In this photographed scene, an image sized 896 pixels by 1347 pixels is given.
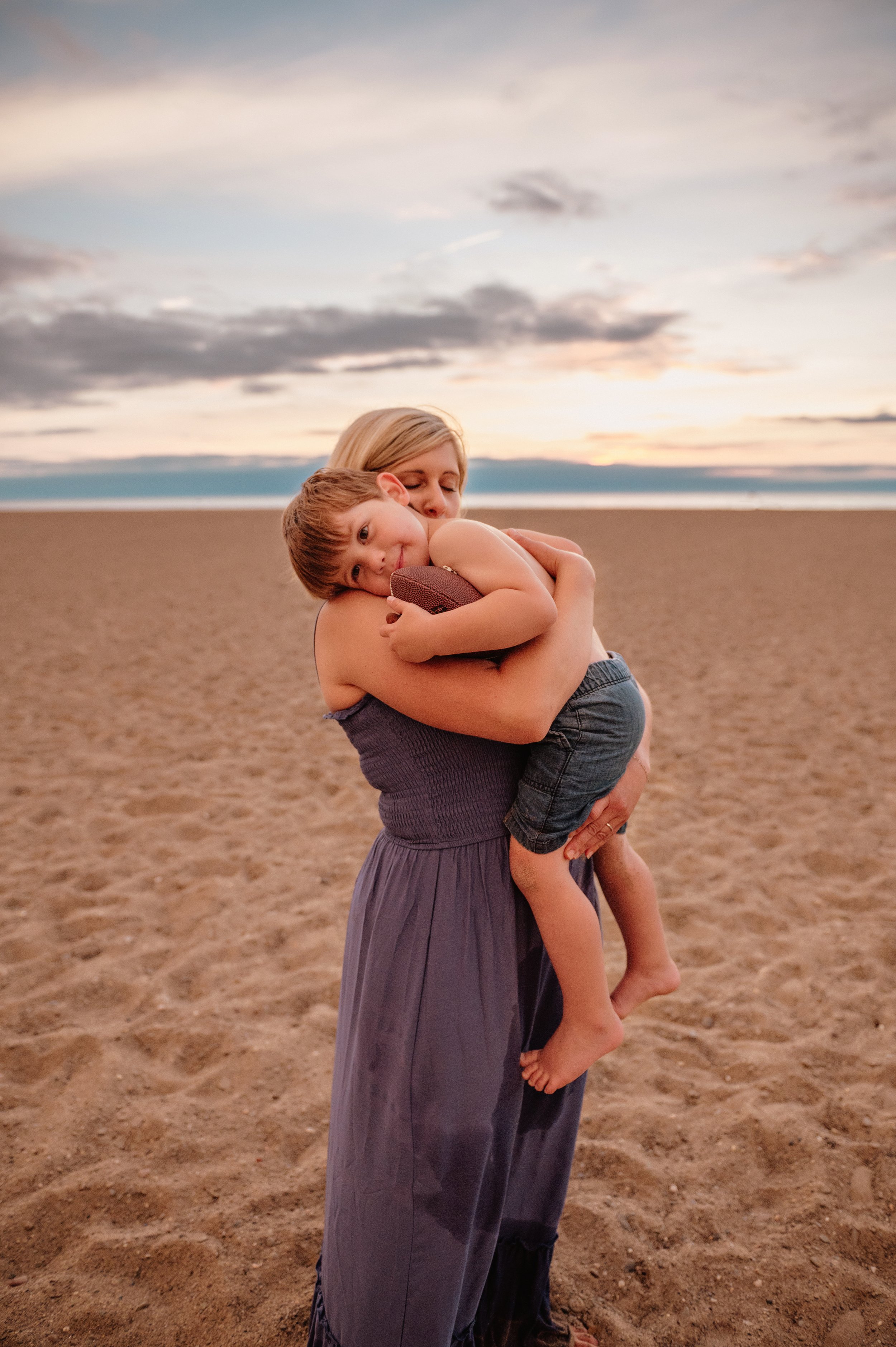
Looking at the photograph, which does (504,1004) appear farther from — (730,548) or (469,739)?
(730,548)

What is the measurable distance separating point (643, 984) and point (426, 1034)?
73 centimetres

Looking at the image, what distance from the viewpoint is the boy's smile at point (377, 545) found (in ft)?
5.52

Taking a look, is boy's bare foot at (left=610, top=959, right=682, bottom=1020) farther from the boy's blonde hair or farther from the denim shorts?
the boy's blonde hair

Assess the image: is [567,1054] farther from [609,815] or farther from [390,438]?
[390,438]

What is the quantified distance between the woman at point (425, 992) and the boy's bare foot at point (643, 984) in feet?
1.40

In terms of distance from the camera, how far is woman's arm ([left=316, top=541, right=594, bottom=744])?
58.6 inches

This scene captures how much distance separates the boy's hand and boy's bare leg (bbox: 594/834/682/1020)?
2.44 ft

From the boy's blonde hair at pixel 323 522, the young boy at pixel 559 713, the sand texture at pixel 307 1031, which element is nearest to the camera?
the young boy at pixel 559 713


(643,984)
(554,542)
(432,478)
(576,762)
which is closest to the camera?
(576,762)

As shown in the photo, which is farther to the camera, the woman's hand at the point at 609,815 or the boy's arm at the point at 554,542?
the boy's arm at the point at 554,542

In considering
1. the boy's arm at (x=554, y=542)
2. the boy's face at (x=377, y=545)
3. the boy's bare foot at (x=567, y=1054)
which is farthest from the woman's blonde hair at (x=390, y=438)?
the boy's bare foot at (x=567, y=1054)

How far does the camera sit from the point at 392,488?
180cm

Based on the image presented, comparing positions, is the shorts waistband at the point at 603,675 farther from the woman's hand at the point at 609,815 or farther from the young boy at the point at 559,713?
the woman's hand at the point at 609,815

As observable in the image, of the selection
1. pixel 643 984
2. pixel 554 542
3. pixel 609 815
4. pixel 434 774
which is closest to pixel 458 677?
pixel 434 774
